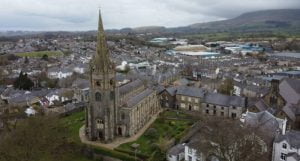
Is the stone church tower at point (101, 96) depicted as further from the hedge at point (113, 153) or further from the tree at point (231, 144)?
the tree at point (231, 144)

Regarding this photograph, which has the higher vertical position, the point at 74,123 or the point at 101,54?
the point at 101,54

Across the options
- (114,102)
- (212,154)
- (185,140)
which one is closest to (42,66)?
(114,102)

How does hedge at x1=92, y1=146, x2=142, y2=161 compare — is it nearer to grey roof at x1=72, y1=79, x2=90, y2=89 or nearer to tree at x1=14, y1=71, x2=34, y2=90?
grey roof at x1=72, y1=79, x2=90, y2=89

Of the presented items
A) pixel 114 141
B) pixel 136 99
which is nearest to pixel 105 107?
pixel 114 141

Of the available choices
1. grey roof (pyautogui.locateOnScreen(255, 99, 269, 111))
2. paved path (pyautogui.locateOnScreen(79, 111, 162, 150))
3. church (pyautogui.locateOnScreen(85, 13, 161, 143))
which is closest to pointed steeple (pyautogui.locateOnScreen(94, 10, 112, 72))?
church (pyautogui.locateOnScreen(85, 13, 161, 143))

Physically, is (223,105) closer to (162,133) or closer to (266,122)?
(162,133)

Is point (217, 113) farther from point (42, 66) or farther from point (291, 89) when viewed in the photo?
point (42, 66)

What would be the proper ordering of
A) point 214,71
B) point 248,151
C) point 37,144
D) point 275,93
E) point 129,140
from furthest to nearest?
point 214,71 < point 275,93 < point 129,140 < point 37,144 < point 248,151
